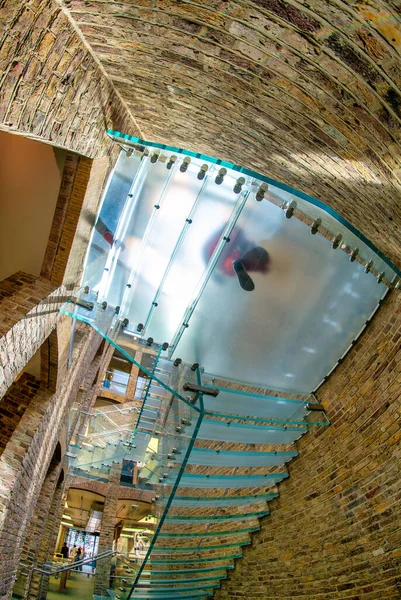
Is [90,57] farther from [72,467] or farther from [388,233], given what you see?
[72,467]

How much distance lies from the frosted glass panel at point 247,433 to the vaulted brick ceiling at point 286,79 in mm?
2125

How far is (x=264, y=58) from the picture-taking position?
2.37 m

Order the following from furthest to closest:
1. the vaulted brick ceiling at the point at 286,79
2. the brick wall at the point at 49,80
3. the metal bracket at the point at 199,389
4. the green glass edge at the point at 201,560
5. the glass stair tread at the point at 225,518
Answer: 1. the green glass edge at the point at 201,560
2. the glass stair tread at the point at 225,518
3. the metal bracket at the point at 199,389
4. the brick wall at the point at 49,80
5. the vaulted brick ceiling at the point at 286,79

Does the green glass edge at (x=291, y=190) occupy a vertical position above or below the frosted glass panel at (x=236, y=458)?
above

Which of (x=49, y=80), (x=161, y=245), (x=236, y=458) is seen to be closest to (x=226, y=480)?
(x=236, y=458)

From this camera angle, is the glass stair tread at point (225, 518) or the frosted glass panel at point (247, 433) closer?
the frosted glass panel at point (247, 433)

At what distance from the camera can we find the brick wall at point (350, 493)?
12.9 feet

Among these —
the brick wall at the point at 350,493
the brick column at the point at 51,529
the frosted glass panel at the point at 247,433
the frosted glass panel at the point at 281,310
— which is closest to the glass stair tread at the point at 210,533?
the brick wall at the point at 350,493

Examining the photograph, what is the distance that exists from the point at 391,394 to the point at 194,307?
1931 mm

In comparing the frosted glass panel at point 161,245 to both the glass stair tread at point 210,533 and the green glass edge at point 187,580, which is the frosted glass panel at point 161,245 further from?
the green glass edge at point 187,580

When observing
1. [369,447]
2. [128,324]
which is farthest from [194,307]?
[369,447]

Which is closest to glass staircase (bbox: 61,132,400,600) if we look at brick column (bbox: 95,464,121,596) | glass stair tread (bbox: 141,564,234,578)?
glass stair tread (bbox: 141,564,234,578)

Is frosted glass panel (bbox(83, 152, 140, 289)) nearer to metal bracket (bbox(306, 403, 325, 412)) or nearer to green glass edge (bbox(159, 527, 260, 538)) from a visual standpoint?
metal bracket (bbox(306, 403, 325, 412))

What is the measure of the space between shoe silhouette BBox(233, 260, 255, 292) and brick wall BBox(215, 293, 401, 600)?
1336 mm
